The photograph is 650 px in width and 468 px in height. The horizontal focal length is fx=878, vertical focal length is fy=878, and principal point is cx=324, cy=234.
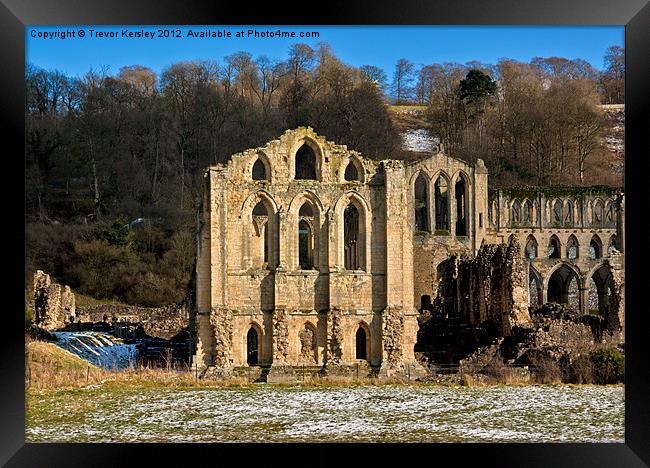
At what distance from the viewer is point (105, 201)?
142 ft

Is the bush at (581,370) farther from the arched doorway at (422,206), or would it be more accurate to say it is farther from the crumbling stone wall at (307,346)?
the arched doorway at (422,206)

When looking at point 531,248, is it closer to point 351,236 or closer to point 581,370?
point 351,236

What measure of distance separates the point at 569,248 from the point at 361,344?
81.3 ft

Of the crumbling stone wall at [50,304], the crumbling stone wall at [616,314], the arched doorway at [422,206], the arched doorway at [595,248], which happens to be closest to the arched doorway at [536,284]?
the arched doorway at [595,248]

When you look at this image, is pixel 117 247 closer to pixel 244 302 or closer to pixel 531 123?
pixel 244 302

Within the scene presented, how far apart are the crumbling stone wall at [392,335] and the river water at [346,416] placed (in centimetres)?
592

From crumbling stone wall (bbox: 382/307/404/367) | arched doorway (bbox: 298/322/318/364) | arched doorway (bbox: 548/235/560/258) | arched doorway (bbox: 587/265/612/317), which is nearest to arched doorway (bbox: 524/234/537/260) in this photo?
arched doorway (bbox: 548/235/560/258)

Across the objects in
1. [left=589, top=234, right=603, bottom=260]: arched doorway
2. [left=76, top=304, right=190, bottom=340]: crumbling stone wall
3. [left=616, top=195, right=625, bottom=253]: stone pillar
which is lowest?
[left=76, top=304, right=190, bottom=340]: crumbling stone wall

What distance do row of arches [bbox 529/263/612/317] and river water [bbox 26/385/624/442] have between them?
27.6 meters

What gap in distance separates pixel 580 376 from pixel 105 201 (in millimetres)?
30594

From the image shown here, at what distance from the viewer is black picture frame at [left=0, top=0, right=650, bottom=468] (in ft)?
37.8

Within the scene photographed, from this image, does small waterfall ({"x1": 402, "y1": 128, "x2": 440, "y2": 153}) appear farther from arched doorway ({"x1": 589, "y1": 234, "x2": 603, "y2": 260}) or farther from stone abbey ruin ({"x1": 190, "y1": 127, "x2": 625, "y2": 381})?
stone abbey ruin ({"x1": 190, "y1": 127, "x2": 625, "y2": 381})
